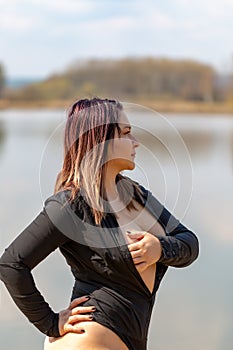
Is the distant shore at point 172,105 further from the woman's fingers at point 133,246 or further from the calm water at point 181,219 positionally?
the woman's fingers at point 133,246

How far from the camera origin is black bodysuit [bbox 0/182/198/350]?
0.90 metres

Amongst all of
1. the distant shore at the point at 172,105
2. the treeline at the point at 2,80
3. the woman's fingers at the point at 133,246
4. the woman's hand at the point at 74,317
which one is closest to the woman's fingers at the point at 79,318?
the woman's hand at the point at 74,317

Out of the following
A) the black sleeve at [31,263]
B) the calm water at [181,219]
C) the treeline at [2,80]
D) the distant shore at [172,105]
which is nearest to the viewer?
the black sleeve at [31,263]

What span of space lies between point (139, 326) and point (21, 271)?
0.17m

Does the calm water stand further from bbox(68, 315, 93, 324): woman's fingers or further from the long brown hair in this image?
bbox(68, 315, 93, 324): woman's fingers

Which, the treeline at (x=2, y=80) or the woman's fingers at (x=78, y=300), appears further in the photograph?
the treeline at (x=2, y=80)

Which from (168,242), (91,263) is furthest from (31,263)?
(168,242)

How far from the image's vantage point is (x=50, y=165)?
1045mm

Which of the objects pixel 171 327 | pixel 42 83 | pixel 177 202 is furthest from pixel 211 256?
pixel 42 83

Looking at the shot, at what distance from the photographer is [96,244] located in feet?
2.96

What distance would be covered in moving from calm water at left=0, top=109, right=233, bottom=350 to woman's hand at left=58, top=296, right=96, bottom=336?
156mm

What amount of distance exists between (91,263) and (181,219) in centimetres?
17

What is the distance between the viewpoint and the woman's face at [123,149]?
916 mm

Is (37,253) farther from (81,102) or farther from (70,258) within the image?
(81,102)
